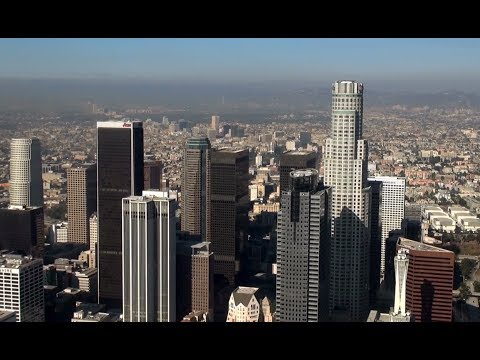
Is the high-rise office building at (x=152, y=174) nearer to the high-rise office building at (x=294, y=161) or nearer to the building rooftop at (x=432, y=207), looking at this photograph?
the high-rise office building at (x=294, y=161)

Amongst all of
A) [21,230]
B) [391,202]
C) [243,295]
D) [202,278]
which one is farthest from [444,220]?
[21,230]

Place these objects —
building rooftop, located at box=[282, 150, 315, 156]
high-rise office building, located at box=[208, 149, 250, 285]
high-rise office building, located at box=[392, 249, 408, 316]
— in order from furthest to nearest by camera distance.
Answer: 1. high-rise office building, located at box=[208, 149, 250, 285]
2. building rooftop, located at box=[282, 150, 315, 156]
3. high-rise office building, located at box=[392, 249, 408, 316]

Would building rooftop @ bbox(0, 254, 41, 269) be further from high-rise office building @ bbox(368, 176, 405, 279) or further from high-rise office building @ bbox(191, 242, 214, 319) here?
high-rise office building @ bbox(368, 176, 405, 279)

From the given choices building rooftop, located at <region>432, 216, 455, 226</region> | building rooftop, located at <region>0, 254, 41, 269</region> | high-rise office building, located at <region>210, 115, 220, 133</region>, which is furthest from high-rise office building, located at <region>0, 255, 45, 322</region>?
building rooftop, located at <region>432, 216, 455, 226</region>

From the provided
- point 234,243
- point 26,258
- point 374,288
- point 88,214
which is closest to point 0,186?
point 88,214

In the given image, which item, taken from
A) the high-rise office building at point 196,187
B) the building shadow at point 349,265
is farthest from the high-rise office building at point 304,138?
the high-rise office building at point 196,187

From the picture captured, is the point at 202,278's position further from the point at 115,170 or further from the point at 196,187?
the point at 115,170
